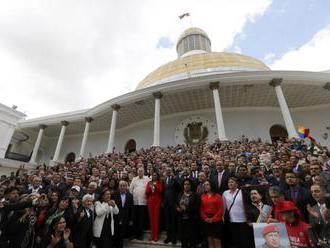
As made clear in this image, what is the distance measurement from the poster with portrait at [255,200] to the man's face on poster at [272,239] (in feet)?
2.36

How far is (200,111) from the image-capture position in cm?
1711

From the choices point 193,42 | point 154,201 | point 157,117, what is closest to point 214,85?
point 157,117

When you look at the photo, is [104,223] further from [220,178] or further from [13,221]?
[220,178]

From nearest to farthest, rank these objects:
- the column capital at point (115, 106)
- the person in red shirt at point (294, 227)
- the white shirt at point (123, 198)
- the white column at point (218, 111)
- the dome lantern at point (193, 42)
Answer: the person in red shirt at point (294, 227)
the white shirt at point (123, 198)
the white column at point (218, 111)
the column capital at point (115, 106)
the dome lantern at point (193, 42)

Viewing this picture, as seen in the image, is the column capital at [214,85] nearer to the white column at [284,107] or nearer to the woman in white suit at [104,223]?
the white column at [284,107]

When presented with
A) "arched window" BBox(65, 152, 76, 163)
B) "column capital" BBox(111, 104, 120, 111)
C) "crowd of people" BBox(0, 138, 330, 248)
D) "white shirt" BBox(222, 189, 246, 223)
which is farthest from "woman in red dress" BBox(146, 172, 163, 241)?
"arched window" BBox(65, 152, 76, 163)

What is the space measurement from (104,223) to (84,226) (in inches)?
16.0

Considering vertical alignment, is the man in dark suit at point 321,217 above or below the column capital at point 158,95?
below

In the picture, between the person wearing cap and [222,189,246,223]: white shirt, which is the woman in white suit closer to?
[222,189,246,223]: white shirt

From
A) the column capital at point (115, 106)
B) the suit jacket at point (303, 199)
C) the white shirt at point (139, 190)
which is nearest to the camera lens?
the suit jacket at point (303, 199)

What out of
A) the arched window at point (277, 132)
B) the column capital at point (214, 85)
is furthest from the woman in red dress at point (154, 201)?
the arched window at point (277, 132)

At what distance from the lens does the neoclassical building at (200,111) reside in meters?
13.1

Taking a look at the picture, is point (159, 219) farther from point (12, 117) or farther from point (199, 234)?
point (12, 117)

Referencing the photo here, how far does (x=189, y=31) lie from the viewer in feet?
98.8
